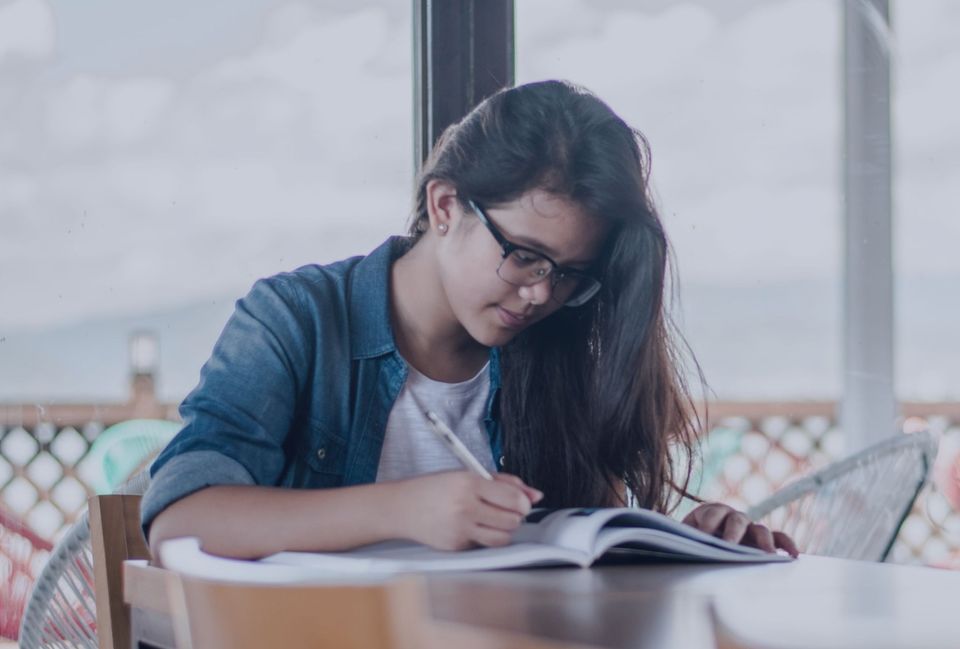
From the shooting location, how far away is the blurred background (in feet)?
5.11

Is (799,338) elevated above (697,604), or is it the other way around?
(697,604)

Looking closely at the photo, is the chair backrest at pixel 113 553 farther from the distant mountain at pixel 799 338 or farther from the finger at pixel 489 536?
the distant mountain at pixel 799 338

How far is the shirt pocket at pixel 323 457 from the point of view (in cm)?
115

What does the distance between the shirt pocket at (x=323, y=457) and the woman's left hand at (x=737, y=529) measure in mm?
356

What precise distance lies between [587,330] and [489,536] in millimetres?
566

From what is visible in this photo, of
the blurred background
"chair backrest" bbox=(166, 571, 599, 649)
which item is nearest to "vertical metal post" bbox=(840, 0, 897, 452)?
the blurred background

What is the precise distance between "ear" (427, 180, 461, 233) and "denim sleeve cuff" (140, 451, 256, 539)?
35 cm

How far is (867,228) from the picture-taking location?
7.25ft

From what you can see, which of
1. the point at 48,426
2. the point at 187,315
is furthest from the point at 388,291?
the point at 48,426

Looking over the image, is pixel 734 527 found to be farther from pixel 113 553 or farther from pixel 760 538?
pixel 113 553

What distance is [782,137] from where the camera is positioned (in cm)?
224

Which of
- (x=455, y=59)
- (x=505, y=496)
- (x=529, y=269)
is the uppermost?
(x=455, y=59)

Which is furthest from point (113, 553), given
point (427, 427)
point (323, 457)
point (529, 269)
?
point (529, 269)

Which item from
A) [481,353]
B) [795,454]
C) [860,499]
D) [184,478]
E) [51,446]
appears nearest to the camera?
[184,478]
